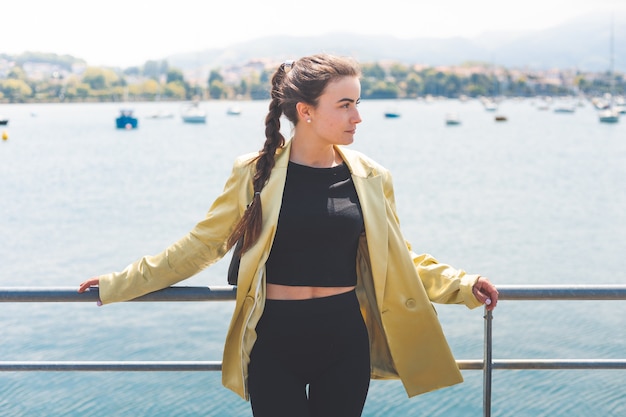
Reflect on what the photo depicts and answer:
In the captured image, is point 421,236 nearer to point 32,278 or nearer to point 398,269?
point 32,278

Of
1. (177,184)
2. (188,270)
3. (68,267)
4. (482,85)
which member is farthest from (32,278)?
(482,85)

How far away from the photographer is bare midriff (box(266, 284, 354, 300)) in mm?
2453

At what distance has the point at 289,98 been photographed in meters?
2.58

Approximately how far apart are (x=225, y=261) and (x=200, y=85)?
16673cm

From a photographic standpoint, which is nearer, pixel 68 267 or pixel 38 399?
pixel 38 399

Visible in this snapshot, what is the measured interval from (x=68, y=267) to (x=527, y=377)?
13.3 metres

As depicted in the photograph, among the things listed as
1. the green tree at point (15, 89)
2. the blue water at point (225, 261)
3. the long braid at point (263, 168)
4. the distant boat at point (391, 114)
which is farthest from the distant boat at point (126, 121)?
the long braid at point (263, 168)

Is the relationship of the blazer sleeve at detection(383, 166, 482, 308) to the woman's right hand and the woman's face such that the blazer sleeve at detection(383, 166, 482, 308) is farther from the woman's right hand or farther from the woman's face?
the woman's right hand

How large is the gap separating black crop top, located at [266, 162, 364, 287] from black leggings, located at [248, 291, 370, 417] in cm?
8

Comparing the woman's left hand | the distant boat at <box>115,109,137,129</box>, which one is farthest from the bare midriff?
the distant boat at <box>115,109,137,129</box>

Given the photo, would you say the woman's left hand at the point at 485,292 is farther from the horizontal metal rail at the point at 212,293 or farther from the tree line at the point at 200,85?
the tree line at the point at 200,85

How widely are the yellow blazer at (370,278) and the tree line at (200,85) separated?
151 metres

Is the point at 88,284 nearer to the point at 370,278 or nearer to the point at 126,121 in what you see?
the point at 370,278

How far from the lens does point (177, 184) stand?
131ft
